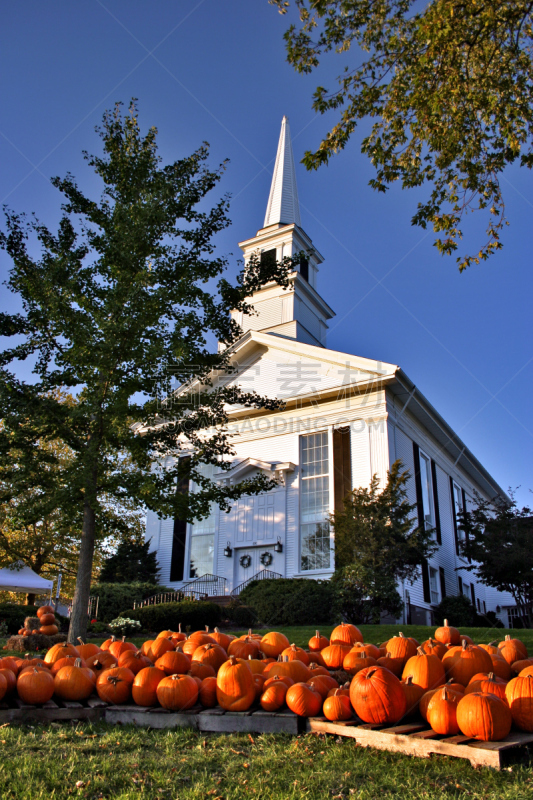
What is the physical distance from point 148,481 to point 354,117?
20.3 ft

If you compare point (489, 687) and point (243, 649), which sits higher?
point (243, 649)

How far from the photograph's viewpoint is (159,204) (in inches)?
447

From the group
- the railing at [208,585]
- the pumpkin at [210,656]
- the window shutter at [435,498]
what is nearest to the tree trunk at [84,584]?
the pumpkin at [210,656]

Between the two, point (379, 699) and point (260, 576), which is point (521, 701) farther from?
point (260, 576)

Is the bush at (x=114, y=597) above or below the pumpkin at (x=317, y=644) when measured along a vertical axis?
above

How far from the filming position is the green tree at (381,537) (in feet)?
49.3

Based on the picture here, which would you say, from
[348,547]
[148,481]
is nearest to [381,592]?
[348,547]

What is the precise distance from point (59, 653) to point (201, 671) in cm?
187

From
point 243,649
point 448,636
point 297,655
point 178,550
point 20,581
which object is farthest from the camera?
point 178,550

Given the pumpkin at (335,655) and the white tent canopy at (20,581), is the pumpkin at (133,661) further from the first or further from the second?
the white tent canopy at (20,581)

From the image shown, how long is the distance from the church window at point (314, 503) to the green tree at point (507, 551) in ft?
19.1

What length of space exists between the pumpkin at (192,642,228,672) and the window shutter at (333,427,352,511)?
1308cm

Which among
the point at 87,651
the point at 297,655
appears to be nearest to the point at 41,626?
the point at 87,651

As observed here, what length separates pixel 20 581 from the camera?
19422mm
